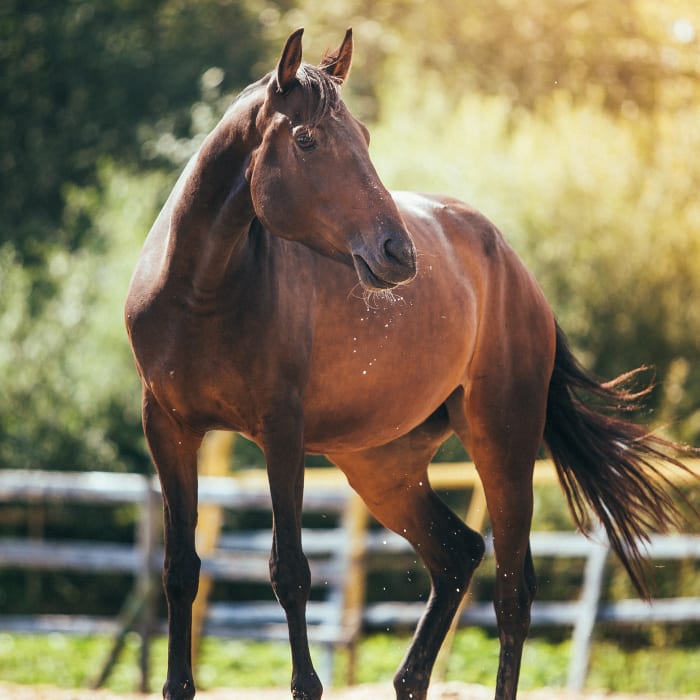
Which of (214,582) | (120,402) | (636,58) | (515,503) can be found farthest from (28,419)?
(636,58)

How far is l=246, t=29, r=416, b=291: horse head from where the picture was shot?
3316 millimetres

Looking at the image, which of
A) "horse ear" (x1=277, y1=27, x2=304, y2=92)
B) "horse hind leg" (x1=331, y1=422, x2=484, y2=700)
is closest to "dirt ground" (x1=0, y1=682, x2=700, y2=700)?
"horse hind leg" (x1=331, y1=422, x2=484, y2=700)

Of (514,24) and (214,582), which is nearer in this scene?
(214,582)

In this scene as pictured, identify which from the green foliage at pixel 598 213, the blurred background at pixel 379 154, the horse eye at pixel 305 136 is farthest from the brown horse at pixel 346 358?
the green foliage at pixel 598 213

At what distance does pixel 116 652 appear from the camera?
7.67m

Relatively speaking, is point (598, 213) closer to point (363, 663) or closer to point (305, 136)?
point (363, 663)

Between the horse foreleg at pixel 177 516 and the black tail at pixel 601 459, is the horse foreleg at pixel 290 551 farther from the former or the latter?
the black tail at pixel 601 459

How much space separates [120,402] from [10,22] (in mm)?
7401

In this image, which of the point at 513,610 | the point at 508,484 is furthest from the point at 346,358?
the point at 513,610

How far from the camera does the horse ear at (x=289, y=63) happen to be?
3.32m

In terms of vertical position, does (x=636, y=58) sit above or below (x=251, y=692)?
above

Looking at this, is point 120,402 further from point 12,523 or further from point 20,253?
point 20,253

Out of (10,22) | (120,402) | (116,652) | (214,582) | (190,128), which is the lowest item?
(214,582)

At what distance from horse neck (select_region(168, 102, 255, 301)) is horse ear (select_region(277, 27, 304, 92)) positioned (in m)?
0.19
